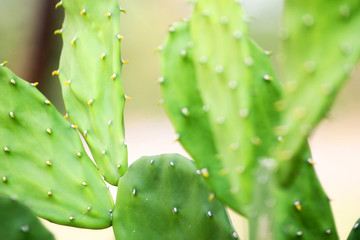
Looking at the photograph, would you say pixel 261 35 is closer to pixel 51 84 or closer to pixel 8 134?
pixel 51 84

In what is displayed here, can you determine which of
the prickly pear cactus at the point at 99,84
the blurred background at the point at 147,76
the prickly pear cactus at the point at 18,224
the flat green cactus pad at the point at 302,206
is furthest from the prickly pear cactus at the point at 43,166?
the blurred background at the point at 147,76

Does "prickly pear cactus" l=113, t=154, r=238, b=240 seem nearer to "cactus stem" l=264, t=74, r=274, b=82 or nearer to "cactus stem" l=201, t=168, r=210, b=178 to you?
"cactus stem" l=201, t=168, r=210, b=178

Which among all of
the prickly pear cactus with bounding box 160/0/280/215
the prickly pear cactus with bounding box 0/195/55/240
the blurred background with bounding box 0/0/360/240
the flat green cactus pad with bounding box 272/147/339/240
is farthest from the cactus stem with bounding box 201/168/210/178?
the blurred background with bounding box 0/0/360/240

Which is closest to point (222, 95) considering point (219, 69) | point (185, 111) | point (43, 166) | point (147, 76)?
point (219, 69)

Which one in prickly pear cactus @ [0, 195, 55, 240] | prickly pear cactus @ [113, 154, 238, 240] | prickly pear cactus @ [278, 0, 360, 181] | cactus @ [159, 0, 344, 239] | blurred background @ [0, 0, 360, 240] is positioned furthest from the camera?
blurred background @ [0, 0, 360, 240]

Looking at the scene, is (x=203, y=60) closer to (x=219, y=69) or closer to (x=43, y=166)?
(x=219, y=69)

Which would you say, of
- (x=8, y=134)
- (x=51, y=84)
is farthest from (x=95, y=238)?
(x=8, y=134)
